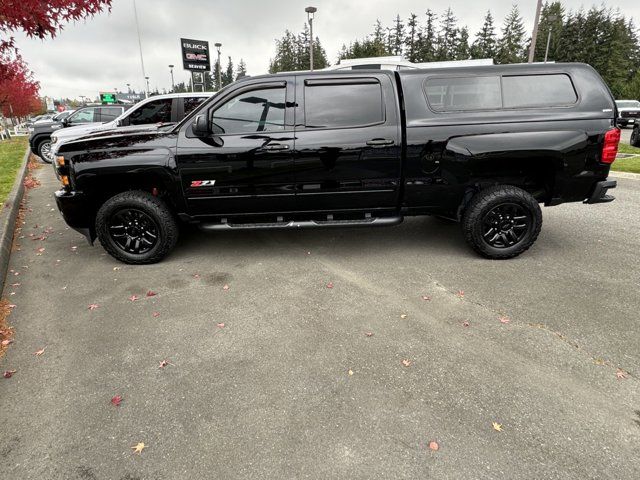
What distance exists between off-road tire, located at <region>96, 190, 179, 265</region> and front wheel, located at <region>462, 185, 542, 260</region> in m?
3.26

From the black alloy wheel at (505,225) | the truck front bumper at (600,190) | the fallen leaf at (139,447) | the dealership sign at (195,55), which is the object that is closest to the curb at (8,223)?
the fallen leaf at (139,447)

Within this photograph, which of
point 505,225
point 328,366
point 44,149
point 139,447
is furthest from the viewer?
point 44,149

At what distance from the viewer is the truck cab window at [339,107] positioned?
170 inches

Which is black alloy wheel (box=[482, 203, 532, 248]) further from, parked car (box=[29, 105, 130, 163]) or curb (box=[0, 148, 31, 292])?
parked car (box=[29, 105, 130, 163])

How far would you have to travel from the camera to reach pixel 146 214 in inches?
176

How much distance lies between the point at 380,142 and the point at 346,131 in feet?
1.23

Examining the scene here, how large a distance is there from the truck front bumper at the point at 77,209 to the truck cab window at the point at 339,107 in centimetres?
260

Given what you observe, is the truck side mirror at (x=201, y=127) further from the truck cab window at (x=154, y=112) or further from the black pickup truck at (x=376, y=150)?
the truck cab window at (x=154, y=112)

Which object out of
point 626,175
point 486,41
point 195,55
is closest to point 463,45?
point 486,41

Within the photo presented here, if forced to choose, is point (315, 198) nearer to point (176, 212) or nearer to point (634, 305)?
point (176, 212)


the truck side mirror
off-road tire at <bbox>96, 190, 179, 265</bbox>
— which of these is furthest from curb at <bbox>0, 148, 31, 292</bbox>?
the truck side mirror

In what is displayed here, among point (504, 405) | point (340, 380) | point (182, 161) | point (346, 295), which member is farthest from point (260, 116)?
point (504, 405)

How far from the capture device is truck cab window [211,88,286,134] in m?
4.31

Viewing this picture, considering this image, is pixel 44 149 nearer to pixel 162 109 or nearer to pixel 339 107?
pixel 162 109
